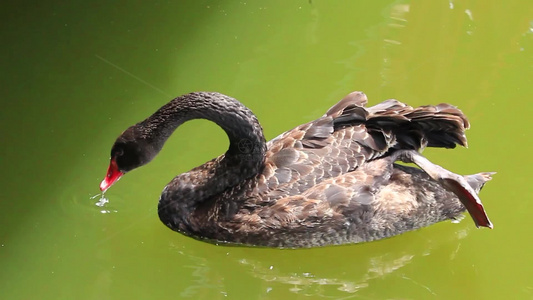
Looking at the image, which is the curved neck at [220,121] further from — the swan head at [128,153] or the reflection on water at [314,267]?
the reflection on water at [314,267]

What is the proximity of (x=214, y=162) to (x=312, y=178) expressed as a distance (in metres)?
0.62

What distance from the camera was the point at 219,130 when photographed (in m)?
5.25

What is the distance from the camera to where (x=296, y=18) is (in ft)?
21.2

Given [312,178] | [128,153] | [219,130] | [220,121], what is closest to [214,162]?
[220,121]

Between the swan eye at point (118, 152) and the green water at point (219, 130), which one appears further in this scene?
the swan eye at point (118, 152)

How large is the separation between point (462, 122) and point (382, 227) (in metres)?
0.72

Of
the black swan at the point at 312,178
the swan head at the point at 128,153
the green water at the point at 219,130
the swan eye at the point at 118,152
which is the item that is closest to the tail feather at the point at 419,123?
the black swan at the point at 312,178

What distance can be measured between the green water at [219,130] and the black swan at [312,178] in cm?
14

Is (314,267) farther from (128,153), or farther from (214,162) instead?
(128,153)

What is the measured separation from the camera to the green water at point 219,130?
13.8ft

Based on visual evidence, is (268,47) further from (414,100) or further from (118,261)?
(118,261)

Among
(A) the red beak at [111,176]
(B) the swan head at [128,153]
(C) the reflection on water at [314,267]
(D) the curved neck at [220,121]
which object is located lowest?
(C) the reflection on water at [314,267]

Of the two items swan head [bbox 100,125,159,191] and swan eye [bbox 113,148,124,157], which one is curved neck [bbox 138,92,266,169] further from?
swan eye [bbox 113,148,124,157]

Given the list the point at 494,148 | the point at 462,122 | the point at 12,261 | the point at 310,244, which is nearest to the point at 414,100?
the point at 494,148
